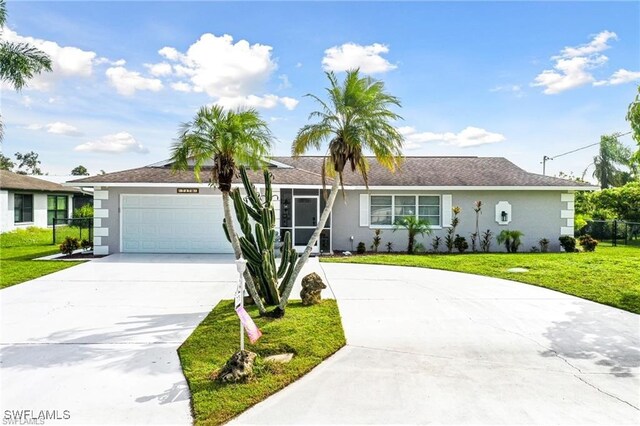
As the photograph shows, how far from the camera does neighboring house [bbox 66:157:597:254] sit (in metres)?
14.5

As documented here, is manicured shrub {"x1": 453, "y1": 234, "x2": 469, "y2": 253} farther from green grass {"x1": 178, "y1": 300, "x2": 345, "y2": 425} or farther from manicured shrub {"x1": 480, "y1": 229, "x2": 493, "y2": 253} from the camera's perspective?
green grass {"x1": 178, "y1": 300, "x2": 345, "y2": 425}

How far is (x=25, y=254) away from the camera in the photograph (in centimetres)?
1450

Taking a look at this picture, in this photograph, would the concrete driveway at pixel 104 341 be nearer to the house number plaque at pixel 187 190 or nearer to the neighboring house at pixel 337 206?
the neighboring house at pixel 337 206

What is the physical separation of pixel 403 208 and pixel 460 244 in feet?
8.80

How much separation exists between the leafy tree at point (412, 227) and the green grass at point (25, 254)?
1166cm

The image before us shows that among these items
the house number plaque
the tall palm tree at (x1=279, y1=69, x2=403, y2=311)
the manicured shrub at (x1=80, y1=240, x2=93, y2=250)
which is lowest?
the manicured shrub at (x1=80, y1=240, x2=93, y2=250)

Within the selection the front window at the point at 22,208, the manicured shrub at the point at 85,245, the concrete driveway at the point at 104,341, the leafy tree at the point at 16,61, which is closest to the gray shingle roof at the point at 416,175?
the manicured shrub at the point at 85,245

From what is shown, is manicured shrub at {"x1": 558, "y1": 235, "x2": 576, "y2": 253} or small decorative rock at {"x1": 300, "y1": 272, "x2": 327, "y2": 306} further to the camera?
manicured shrub at {"x1": 558, "y1": 235, "x2": 576, "y2": 253}

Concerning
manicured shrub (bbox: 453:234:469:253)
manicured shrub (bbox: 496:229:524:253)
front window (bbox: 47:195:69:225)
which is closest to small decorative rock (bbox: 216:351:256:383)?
manicured shrub (bbox: 453:234:469:253)

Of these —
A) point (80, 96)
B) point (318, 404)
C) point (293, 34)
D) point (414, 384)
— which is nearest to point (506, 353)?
point (414, 384)

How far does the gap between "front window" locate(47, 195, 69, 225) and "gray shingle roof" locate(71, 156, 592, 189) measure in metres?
13.3

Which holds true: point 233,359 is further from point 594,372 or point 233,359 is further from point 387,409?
point 594,372

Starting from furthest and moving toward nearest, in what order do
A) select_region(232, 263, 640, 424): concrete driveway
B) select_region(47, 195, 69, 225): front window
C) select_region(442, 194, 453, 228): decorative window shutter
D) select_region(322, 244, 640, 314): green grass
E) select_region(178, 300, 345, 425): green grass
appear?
select_region(47, 195, 69, 225): front window
select_region(442, 194, 453, 228): decorative window shutter
select_region(322, 244, 640, 314): green grass
select_region(178, 300, 345, 425): green grass
select_region(232, 263, 640, 424): concrete driveway

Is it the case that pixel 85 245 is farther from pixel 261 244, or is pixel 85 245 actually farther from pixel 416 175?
pixel 416 175
